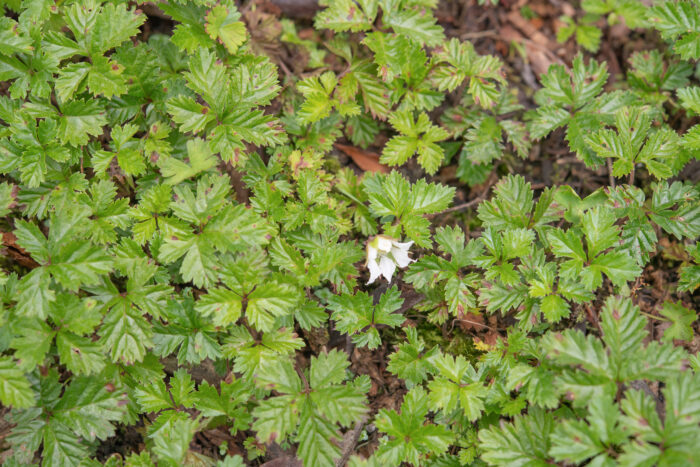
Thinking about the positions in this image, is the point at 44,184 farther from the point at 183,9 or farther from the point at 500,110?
the point at 500,110

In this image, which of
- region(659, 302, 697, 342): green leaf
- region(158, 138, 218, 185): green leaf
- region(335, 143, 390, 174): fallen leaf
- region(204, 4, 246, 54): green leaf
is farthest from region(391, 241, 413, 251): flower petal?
region(659, 302, 697, 342): green leaf

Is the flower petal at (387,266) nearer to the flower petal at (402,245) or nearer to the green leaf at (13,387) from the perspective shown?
the flower petal at (402,245)

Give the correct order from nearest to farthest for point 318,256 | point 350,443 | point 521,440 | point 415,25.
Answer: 1. point 521,440
2. point 318,256
3. point 350,443
4. point 415,25

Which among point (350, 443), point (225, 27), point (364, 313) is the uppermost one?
point (225, 27)

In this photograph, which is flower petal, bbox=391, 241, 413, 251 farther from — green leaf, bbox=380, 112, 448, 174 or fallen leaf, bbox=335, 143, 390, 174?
fallen leaf, bbox=335, 143, 390, 174

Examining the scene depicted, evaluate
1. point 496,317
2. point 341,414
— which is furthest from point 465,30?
point 341,414

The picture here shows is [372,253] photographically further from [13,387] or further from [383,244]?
[13,387]

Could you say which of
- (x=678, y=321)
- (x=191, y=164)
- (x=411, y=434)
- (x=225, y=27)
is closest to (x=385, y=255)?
(x=411, y=434)
